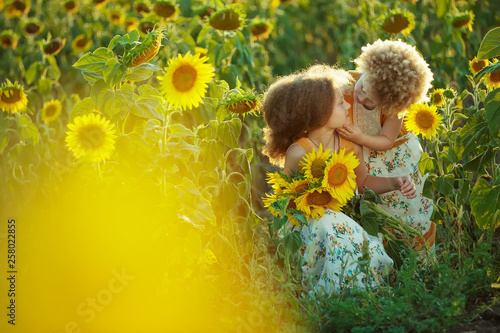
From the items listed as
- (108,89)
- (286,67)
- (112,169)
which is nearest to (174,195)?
(112,169)

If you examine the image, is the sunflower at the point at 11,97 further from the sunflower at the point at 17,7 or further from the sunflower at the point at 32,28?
the sunflower at the point at 17,7

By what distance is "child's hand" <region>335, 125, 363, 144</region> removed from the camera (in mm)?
2426

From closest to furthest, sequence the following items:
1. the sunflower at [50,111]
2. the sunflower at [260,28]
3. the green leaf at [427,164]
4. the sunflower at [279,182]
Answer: the sunflower at [279,182] < the green leaf at [427,164] < the sunflower at [50,111] < the sunflower at [260,28]

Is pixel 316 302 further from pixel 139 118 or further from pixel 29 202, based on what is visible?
pixel 29 202

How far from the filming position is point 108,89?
6.70 ft

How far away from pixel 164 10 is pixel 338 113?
1.19 m

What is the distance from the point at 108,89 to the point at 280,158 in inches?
30.3

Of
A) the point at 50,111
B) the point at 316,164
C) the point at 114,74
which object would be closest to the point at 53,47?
the point at 50,111

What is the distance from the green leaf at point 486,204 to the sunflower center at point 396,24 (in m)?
1.21

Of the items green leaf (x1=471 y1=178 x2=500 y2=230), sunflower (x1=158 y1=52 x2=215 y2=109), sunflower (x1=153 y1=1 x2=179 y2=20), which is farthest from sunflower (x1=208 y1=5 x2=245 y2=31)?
green leaf (x1=471 y1=178 x2=500 y2=230)

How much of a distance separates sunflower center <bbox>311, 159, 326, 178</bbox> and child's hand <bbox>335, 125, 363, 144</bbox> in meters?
0.27

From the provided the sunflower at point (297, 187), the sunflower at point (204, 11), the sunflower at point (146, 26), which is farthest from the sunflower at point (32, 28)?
the sunflower at point (297, 187)

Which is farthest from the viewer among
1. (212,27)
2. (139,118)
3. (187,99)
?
(212,27)

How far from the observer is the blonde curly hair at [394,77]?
7.69ft
